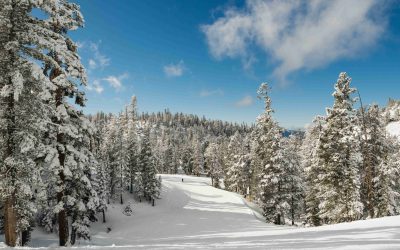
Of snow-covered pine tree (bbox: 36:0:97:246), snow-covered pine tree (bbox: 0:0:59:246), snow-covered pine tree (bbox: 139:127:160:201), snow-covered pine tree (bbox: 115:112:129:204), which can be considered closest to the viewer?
snow-covered pine tree (bbox: 0:0:59:246)

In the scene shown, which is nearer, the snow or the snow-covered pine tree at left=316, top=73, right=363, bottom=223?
the snow-covered pine tree at left=316, top=73, right=363, bottom=223

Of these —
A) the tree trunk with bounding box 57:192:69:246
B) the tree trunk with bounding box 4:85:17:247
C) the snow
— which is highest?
the snow

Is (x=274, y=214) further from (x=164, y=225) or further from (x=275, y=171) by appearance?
(x=164, y=225)

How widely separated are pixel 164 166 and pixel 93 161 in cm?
11815

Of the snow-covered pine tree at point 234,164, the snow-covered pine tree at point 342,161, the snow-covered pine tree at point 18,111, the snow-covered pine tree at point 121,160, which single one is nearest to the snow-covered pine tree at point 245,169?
the snow-covered pine tree at point 234,164

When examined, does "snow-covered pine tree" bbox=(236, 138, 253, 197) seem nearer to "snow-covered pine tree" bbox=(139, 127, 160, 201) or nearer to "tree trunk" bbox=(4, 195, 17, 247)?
"snow-covered pine tree" bbox=(139, 127, 160, 201)

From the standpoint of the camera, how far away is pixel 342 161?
90.6 ft

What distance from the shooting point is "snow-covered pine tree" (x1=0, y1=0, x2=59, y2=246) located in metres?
13.6

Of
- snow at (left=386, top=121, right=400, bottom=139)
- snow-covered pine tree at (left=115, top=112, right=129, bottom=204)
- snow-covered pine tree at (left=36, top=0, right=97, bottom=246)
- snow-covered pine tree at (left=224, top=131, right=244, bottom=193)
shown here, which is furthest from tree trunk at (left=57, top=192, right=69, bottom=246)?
snow at (left=386, top=121, right=400, bottom=139)

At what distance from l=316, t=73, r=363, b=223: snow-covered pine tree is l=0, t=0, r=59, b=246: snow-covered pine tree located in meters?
23.6

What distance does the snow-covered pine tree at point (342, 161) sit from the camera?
88.1ft

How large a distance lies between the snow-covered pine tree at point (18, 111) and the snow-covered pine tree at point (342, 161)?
23.6 m

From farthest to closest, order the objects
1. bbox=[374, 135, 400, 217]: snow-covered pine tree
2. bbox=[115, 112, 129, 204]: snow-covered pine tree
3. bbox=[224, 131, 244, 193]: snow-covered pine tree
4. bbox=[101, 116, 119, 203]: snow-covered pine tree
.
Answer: bbox=[224, 131, 244, 193]: snow-covered pine tree, bbox=[115, 112, 129, 204]: snow-covered pine tree, bbox=[101, 116, 119, 203]: snow-covered pine tree, bbox=[374, 135, 400, 217]: snow-covered pine tree

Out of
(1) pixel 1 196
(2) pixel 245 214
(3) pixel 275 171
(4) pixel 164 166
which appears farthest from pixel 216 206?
(4) pixel 164 166
